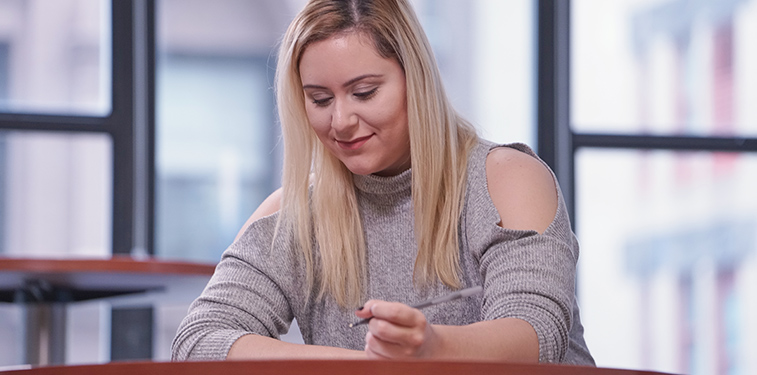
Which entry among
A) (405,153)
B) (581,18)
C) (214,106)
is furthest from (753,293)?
(405,153)

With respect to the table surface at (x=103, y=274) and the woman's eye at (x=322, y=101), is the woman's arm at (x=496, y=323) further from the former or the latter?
the table surface at (x=103, y=274)

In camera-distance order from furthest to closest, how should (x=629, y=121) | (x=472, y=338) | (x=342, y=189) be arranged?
(x=629, y=121), (x=342, y=189), (x=472, y=338)

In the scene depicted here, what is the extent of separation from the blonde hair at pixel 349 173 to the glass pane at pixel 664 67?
206 centimetres

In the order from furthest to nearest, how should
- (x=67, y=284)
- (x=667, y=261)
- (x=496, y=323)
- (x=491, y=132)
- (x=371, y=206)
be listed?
(x=667, y=261) < (x=491, y=132) < (x=67, y=284) < (x=371, y=206) < (x=496, y=323)

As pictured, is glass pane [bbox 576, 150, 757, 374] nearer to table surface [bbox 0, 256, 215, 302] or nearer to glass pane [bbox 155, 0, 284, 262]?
glass pane [bbox 155, 0, 284, 262]

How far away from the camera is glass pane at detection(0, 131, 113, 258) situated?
308cm

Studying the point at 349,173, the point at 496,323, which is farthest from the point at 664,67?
the point at 496,323

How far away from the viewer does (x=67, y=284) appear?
214 centimetres

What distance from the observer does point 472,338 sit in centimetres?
92

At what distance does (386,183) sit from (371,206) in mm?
59

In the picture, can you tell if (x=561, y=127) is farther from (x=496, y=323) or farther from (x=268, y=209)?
(x=496, y=323)

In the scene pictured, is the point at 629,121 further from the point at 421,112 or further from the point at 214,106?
the point at 421,112

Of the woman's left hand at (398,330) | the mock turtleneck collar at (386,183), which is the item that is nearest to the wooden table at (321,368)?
the woman's left hand at (398,330)

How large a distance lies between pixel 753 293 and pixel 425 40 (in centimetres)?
259
